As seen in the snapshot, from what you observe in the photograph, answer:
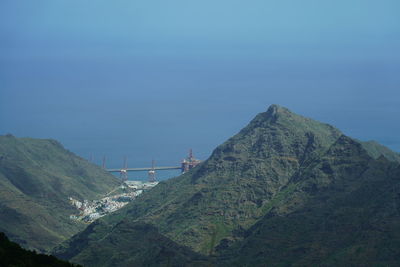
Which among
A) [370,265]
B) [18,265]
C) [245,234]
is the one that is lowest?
[18,265]

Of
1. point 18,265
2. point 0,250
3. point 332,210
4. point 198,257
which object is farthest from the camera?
point 332,210

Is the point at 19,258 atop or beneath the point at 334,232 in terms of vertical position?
beneath

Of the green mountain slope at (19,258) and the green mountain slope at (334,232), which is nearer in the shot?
the green mountain slope at (19,258)

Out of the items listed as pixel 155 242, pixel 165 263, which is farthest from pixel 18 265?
pixel 155 242

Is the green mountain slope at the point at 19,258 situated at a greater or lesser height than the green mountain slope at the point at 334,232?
lesser

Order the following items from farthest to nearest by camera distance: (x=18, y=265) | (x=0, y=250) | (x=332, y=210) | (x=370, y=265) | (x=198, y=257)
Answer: (x=332, y=210), (x=198, y=257), (x=370, y=265), (x=0, y=250), (x=18, y=265)

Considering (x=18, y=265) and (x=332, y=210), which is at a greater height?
(x=332, y=210)

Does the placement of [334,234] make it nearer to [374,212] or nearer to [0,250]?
[374,212]

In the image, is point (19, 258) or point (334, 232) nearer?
point (19, 258)
